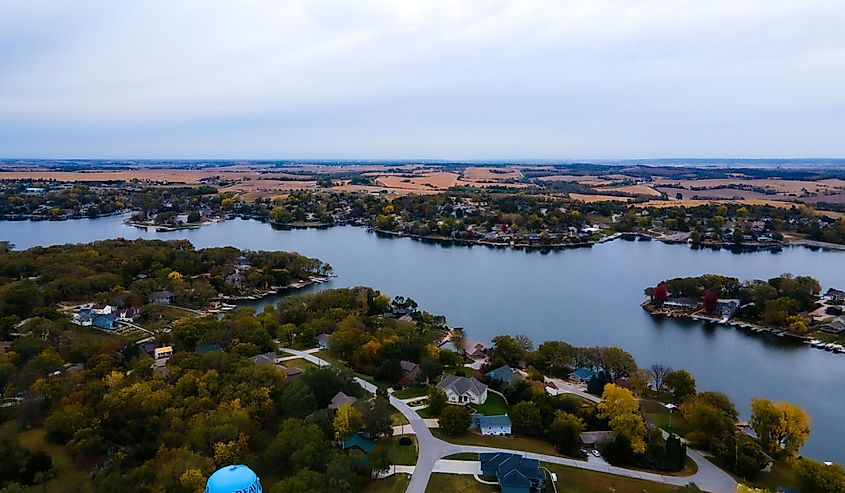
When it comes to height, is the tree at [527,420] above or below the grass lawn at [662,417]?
above

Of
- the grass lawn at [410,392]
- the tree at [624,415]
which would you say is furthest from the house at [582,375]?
the grass lawn at [410,392]

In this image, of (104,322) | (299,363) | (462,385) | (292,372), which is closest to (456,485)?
(462,385)

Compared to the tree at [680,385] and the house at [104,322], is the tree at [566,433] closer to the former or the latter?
the tree at [680,385]

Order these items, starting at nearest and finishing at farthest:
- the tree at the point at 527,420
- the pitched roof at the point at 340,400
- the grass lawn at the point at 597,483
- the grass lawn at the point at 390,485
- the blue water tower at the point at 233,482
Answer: the blue water tower at the point at 233,482 → the grass lawn at the point at 390,485 → the grass lawn at the point at 597,483 → the tree at the point at 527,420 → the pitched roof at the point at 340,400

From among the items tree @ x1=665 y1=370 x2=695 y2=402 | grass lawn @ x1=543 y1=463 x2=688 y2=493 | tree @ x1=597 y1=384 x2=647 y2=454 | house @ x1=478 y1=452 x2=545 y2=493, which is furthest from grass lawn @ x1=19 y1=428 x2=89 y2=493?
tree @ x1=665 y1=370 x2=695 y2=402

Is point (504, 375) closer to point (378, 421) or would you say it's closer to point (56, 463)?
point (378, 421)

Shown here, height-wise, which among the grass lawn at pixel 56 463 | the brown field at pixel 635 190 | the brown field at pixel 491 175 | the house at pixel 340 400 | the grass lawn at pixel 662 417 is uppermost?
the brown field at pixel 491 175
